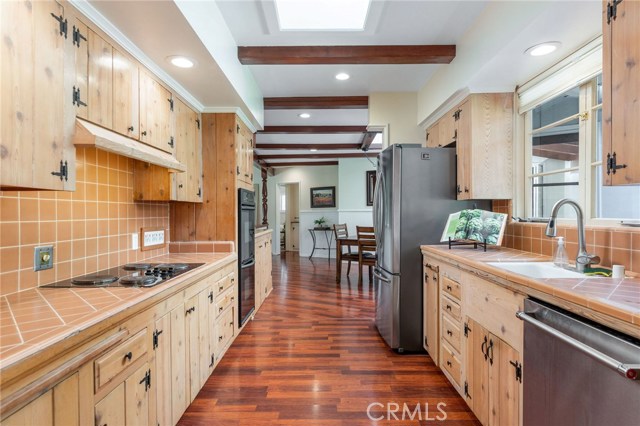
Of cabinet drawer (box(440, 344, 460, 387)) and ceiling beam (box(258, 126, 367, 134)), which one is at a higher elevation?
ceiling beam (box(258, 126, 367, 134))

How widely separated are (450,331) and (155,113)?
250 centimetres

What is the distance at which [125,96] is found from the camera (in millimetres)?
1761

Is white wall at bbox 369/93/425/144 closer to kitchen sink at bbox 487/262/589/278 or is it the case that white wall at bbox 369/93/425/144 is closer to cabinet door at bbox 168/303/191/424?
kitchen sink at bbox 487/262/589/278

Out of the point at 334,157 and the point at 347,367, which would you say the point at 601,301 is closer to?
the point at 347,367

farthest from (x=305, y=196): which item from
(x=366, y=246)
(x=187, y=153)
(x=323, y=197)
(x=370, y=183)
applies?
(x=187, y=153)

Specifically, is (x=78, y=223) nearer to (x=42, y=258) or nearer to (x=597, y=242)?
(x=42, y=258)

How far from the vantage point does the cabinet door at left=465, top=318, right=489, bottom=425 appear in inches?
64.2

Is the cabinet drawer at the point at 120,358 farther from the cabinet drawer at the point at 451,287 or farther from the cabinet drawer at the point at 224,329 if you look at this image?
the cabinet drawer at the point at 451,287

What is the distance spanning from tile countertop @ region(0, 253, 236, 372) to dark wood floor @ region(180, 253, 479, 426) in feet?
2.95

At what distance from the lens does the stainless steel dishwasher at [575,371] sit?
0.88 m

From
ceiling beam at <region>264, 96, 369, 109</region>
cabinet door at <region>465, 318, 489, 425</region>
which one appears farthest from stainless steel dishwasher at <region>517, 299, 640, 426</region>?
ceiling beam at <region>264, 96, 369, 109</region>

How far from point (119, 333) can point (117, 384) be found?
7.7 inches

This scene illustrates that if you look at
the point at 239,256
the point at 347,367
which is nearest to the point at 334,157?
the point at 239,256

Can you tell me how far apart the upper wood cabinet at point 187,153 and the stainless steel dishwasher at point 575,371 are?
7.64ft
